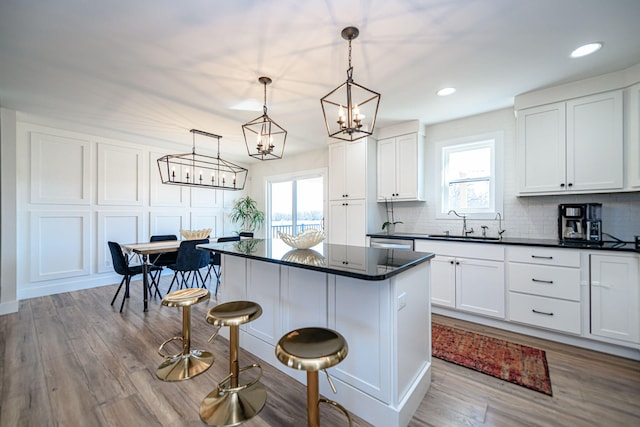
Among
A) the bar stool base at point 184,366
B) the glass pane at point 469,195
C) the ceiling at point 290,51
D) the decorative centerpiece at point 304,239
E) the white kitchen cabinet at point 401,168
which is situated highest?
the ceiling at point 290,51

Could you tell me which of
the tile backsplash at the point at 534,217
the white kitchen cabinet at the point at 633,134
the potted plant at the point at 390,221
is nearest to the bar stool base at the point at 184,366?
the potted plant at the point at 390,221

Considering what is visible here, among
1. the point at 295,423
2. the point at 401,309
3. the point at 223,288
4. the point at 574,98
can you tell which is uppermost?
the point at 574,98

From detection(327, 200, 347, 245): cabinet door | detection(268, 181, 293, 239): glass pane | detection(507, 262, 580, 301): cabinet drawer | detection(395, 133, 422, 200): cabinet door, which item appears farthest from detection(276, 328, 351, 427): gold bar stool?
detection(268, 181, 293, 239): glass pane

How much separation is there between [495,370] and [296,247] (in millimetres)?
1892

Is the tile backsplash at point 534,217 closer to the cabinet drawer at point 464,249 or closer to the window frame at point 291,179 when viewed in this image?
the cabinet drawer at point 464,249

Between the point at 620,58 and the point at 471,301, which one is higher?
the point at 620,58

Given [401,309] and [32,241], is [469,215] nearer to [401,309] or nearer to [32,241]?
[401,309]

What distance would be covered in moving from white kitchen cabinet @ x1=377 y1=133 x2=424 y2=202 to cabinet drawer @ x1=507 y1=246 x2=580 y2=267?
1.37 m

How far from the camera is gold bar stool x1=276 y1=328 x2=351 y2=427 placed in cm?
116

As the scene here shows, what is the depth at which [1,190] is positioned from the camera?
3.25 m

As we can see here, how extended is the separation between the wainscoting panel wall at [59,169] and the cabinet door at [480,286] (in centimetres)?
585

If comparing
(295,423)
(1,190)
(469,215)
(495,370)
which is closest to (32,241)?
(1,190)

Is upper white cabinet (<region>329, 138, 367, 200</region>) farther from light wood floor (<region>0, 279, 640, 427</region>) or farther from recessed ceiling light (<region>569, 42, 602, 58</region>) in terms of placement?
light wood floor (<region>0, 279, 640, 427</region>)

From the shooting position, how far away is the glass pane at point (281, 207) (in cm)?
602
